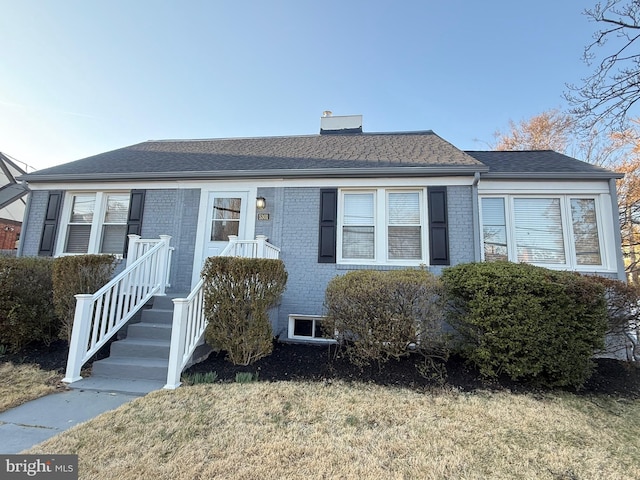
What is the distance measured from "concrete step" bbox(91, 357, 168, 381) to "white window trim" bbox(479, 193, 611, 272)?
598cm

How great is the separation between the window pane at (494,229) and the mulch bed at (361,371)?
7.67 feet

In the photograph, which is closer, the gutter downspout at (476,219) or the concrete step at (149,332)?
the concrete step at (149,332)

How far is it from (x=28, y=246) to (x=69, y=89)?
5262mm

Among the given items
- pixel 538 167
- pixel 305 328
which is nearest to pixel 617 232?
pixel 538 167

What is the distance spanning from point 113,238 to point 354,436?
22.5 ft

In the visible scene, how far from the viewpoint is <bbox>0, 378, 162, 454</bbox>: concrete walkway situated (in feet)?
8.82

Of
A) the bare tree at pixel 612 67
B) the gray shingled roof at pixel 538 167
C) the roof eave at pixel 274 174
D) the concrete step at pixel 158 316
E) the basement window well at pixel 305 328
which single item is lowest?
the basement window well at pixel 305 328

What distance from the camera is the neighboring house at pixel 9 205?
15.1m

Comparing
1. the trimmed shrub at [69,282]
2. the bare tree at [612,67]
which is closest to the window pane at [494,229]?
the bare tree at [612,67]

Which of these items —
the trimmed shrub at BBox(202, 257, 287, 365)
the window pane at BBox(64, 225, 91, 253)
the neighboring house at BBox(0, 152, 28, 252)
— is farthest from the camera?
the neighboring house at BBox(0, 152, 28, 252)

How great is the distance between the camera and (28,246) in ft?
22.9

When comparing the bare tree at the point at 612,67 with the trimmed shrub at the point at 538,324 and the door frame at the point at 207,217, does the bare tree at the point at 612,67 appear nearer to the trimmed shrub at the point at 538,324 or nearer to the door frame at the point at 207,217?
the trimmed shrub at the point at 538,324

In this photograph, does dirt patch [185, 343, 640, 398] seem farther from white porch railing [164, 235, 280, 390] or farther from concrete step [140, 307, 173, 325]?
concrete step [140, 307, 173, 325]

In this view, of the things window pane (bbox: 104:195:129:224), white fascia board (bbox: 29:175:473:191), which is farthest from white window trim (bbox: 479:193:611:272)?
window pane (bbox: 104:195:129:224)
